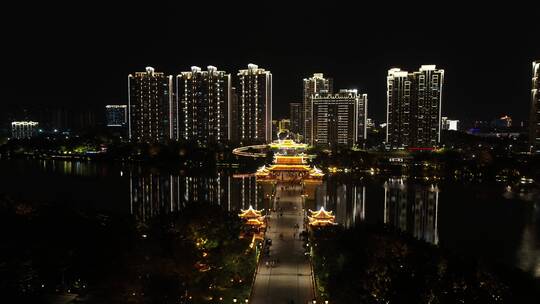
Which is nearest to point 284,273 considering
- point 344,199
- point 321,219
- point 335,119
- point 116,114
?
point 321,219

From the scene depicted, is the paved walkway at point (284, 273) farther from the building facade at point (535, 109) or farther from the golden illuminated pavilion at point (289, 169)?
the building facade at point (535, 109)

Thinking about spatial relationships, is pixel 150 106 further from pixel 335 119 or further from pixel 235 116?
pixel 335 119

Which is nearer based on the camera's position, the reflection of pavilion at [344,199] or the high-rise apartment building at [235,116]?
the reflection of pavilion at [344,199]

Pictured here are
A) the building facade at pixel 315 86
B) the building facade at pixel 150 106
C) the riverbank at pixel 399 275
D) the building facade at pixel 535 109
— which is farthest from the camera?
the building facade at pixel 315 86

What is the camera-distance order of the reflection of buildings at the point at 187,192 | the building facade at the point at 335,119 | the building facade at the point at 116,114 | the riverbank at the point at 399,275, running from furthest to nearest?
1. the building facade at the point at 116,114
2. the building facade at the point at 335,119
3. the reflection of buildings at the point at 187,192
4. the riverbank at the point at 399,275

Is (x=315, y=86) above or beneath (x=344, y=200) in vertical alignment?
above

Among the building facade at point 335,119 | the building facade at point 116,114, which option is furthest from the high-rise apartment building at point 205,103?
the building facade at point 116,114

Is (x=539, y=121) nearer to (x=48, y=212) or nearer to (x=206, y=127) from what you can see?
(x=206, y=127)

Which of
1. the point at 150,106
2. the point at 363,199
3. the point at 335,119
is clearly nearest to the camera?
the point at 363,199
